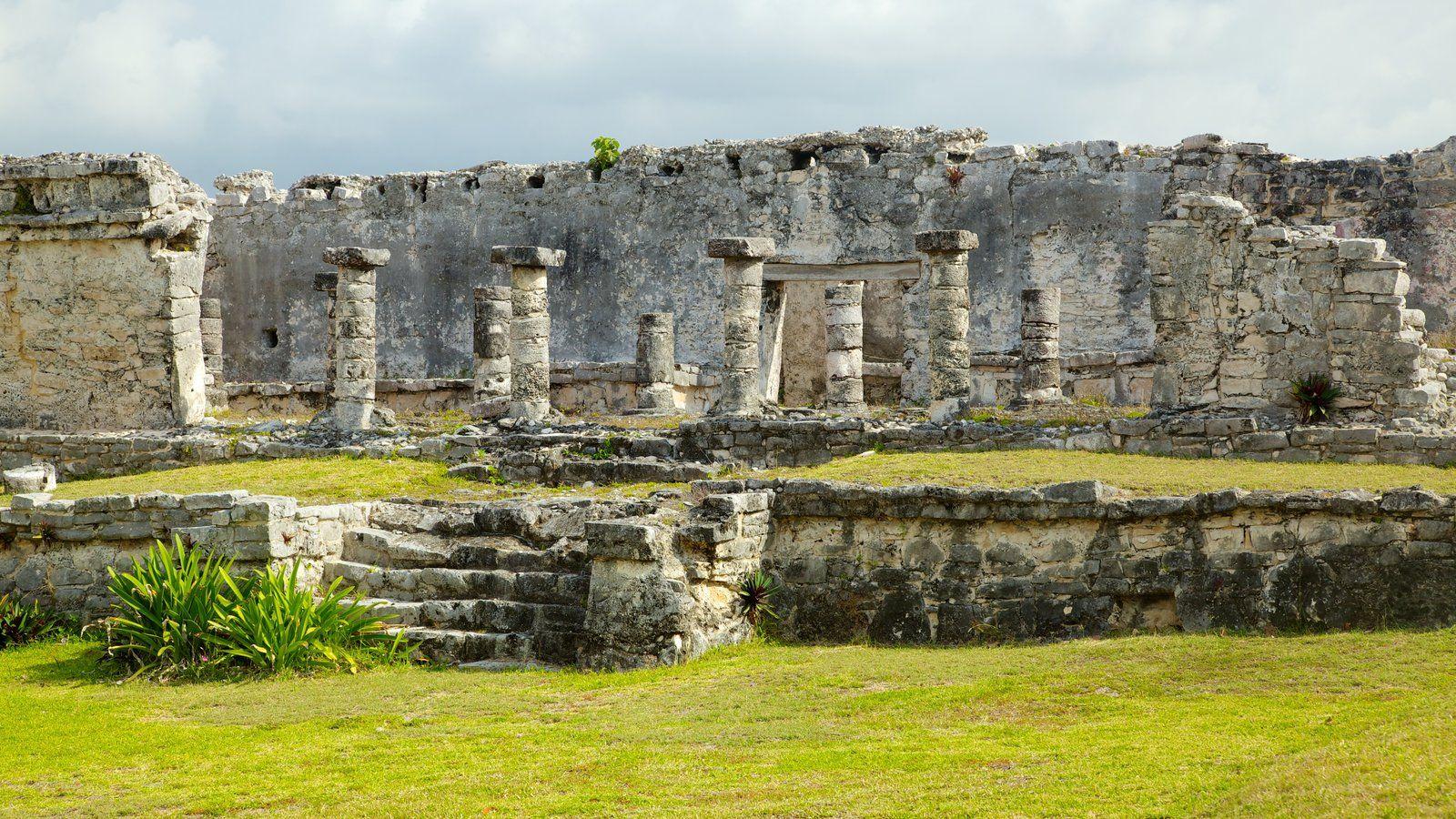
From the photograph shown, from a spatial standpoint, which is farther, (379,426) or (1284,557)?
(379,426)

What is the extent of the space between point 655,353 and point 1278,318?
1006 centimetres

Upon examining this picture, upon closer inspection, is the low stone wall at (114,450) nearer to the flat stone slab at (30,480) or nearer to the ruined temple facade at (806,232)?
the flat stone slab at (30,480)

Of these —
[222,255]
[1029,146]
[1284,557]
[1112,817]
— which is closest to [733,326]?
[1029,146]

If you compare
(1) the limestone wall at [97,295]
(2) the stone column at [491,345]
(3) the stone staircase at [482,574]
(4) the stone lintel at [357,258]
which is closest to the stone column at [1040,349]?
(2) the stone column at [491,345]

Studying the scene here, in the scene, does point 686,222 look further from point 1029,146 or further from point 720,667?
point 720,667

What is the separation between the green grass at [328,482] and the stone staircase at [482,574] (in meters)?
1.17

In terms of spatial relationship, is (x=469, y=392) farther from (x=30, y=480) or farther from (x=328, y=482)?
(x=328, y=482)

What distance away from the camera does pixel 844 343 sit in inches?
887

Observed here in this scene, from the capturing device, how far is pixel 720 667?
1029 centimetres

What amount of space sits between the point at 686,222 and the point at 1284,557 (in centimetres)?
1604

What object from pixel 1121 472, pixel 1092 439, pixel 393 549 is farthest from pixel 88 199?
pixel 1121 472

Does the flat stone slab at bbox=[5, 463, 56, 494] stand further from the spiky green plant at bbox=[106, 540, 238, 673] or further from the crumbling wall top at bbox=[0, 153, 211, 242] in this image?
the spiky green plant at bbox=[106, 540, 238, 673]

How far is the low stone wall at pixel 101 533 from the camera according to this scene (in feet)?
38.9

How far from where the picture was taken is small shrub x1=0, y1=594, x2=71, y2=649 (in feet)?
38.6
